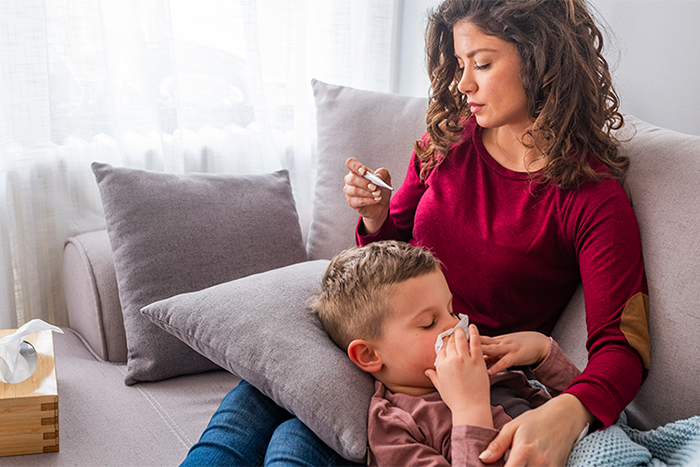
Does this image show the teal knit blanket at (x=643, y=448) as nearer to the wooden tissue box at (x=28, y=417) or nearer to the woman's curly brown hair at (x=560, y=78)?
the woman's curly brown hair at (x=560, y=78)

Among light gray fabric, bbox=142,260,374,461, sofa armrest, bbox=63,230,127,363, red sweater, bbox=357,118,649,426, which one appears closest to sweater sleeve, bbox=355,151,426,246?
red sweater, bbox=357,118,649,426

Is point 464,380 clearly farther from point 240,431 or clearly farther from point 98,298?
point 98,298

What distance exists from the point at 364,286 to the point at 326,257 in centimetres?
64

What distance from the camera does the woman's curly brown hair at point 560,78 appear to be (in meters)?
1.09

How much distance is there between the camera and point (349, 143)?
1666 mm

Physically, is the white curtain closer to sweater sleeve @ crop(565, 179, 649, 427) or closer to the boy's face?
the boy's face

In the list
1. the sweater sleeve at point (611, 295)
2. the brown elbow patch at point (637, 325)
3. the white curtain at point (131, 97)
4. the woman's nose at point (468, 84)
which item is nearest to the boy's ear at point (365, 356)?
the sweater sleeve at point (611, 295)

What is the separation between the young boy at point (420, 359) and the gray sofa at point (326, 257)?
0.58ft

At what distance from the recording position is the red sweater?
0.99 m

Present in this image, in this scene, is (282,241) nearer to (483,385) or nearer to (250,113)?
(250,113)

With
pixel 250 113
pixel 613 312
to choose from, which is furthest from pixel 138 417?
pixel 250 113

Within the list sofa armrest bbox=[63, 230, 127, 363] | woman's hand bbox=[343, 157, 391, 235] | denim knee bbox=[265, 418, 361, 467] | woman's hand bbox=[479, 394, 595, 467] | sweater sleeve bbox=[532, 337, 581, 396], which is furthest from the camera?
sofa armrest bbox=[63, 230, 127, 363]

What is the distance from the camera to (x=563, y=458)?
2.75ft

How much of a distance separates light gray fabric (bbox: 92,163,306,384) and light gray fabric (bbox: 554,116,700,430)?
88 cm
